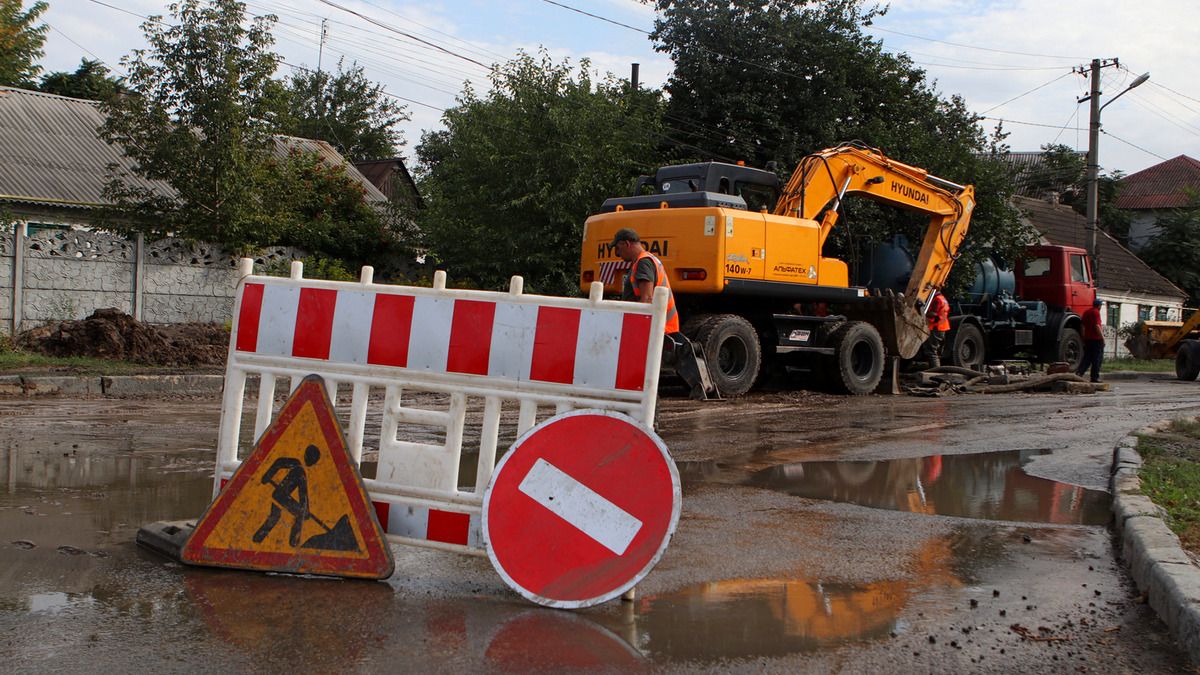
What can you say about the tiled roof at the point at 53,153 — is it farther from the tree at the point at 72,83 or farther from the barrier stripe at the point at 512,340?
the barrier stripe at the point at 512,340

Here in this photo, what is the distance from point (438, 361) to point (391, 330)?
Result: 0.87 ft

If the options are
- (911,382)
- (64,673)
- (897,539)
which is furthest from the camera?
(911,382)

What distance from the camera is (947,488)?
7297 millimetres

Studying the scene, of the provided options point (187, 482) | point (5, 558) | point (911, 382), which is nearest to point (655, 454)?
point (5, 558)

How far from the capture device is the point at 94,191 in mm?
26359

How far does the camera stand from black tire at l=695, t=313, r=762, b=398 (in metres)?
13.8

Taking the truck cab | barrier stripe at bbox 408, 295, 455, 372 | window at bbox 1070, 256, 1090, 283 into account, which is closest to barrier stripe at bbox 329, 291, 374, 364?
barrier stripe at bbox 408, 295, 455, 372

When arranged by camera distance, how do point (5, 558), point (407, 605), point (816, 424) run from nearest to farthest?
point (407, 605) < point (5, 558) < point (816, 424)

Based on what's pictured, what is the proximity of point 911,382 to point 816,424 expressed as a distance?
6.93 meters

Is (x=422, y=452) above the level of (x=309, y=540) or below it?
above

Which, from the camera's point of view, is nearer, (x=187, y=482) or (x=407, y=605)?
(x=407, y=605)

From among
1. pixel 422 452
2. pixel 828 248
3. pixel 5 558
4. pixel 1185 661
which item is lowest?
pixel 5 558

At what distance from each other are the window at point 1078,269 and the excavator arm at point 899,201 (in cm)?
659

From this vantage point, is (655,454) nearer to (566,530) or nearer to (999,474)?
(566,530)
